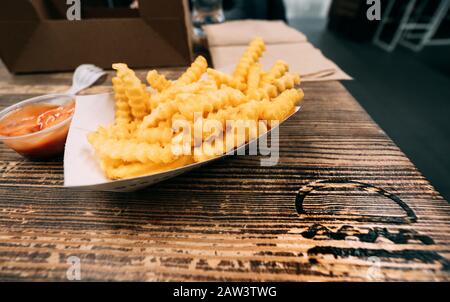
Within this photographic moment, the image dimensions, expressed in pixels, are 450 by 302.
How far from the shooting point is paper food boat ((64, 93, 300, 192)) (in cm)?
53

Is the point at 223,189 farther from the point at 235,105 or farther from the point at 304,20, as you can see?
the point at 304,20

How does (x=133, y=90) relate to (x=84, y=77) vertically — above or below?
above

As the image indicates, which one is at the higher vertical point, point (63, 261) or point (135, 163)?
point (135, 163)

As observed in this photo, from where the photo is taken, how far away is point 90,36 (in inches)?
46.2

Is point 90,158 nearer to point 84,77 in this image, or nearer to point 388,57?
point 84,77

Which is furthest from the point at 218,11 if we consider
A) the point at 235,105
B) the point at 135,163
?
A: the point at 135,163

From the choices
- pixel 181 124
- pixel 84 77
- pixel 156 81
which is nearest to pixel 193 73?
pixel 156 81

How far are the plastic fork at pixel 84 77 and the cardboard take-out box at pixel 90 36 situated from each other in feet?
0.30

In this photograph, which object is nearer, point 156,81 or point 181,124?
Result: point 181,124

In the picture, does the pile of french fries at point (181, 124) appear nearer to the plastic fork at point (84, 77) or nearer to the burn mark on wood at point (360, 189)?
the burn mark on wood at point (360, 189)

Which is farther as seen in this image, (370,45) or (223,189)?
(370,45)

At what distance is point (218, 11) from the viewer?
2.12 m

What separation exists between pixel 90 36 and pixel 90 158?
0.83 m

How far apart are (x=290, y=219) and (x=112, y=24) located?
3.66ft
